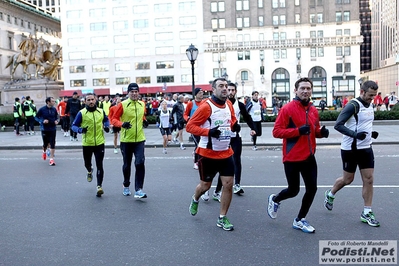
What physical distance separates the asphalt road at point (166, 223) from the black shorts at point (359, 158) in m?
0.73

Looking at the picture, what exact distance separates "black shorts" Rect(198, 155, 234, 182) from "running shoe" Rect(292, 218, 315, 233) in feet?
3.22

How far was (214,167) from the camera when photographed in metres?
5.50

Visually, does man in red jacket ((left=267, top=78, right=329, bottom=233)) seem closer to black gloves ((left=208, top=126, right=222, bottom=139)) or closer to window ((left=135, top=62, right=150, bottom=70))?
black gloves ((left=208, top=126, right=222, bottom=139))

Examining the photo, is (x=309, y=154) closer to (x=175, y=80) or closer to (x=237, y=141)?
(x=237, y=141)

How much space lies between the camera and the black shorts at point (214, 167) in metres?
5.43

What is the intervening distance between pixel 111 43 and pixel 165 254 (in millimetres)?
70342

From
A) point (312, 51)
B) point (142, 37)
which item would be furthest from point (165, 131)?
point (142, 37)

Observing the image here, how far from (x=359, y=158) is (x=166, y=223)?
8.54 ft

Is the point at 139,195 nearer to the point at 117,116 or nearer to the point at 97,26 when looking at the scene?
the point at 117,116

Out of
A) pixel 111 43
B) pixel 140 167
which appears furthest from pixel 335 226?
pixel 111 43

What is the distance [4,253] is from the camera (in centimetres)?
486

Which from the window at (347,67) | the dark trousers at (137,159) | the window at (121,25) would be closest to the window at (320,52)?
the window at (347,67)

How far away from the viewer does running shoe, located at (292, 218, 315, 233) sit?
525cm

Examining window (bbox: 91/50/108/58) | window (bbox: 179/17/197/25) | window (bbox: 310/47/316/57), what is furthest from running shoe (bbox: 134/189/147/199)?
window (bbox: 91/50/108/58)
